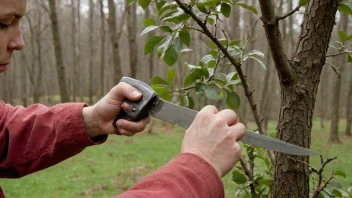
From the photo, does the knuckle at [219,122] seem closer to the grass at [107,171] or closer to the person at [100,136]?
the person at [100,136]

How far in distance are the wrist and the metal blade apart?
1.09 feet

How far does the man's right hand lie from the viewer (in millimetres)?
981

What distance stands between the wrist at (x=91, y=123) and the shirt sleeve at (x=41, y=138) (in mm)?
23

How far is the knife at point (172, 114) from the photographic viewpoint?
1.15m

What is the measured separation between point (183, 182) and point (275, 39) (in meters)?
0.69

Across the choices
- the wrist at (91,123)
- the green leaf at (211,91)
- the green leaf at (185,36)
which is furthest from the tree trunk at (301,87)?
the wrist at (91,123)

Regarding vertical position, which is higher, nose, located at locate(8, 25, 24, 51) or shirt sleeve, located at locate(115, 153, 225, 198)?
nose, located at locate(8, 25, 24, 51)

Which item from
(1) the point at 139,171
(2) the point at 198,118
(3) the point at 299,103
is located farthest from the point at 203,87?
(1) the point at 139,171

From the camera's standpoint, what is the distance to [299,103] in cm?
143

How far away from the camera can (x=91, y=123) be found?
145 cm

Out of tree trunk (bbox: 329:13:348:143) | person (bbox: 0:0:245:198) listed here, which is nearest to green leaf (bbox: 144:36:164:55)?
person (bbox: 0:0:245:198)

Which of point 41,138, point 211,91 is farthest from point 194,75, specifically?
point 41,138

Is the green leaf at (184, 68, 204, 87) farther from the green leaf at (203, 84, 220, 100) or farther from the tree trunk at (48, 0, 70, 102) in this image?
the tree trunk at (48, 0, 70, 102)

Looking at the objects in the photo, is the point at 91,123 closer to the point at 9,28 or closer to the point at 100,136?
the point at 100,136
